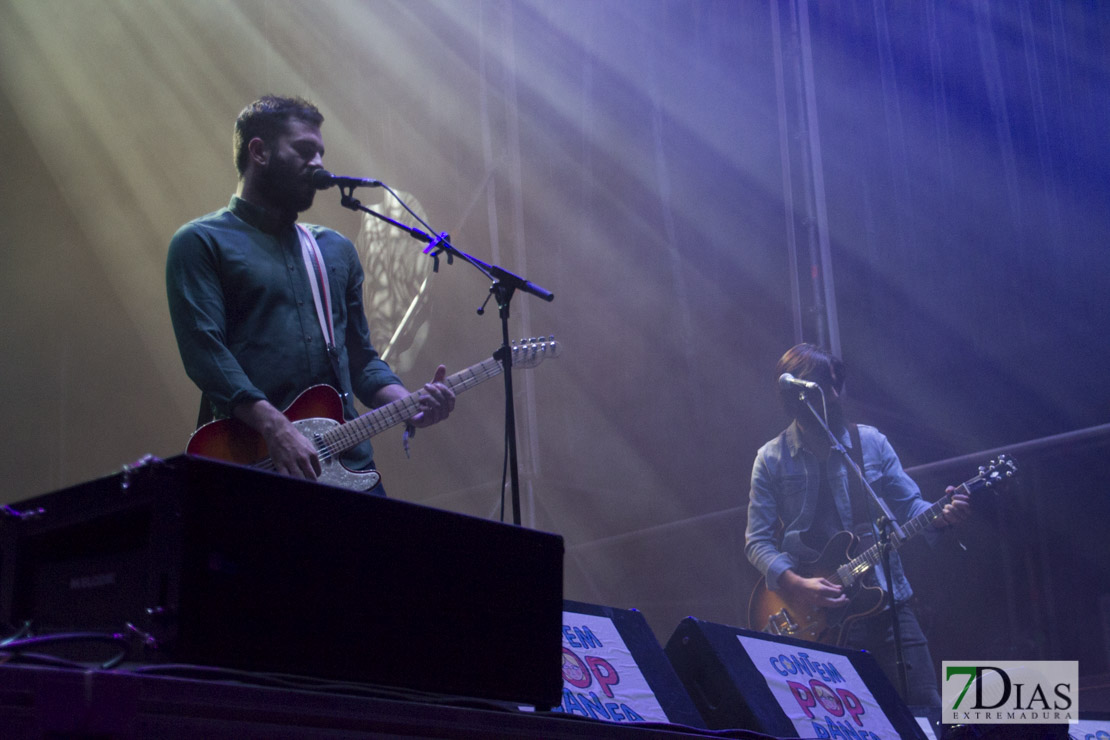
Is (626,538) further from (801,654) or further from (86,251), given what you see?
(86,251)

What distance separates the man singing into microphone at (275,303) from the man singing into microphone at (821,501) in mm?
2083

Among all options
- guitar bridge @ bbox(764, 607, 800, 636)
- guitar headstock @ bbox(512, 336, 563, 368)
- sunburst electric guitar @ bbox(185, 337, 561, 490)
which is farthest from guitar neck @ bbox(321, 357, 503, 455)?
guitar bridge @ bbox(764, 607, 800, 636)

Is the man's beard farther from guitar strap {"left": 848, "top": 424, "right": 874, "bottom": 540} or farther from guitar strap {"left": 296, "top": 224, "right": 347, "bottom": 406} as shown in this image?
guitar strap {"left": 848, "top": 424, "right": 874, "bottom": 540}

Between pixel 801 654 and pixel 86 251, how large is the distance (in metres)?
4.42

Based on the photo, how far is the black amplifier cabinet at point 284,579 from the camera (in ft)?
3.25

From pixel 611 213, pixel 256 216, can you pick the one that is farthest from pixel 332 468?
pixel 611 213

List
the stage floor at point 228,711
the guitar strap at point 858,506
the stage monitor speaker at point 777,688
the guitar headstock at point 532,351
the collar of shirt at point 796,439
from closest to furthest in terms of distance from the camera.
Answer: the stage floor at point 228,711, the stage monitor speaker at point 777,688, the guitar headstock at point 532,351, the guitar strap at point 858,506, the collar of shirt at point 796,439

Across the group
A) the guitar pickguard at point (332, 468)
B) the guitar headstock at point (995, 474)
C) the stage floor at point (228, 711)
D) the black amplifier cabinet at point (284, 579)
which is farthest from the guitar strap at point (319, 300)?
the guitar headstock at point (995, 474)

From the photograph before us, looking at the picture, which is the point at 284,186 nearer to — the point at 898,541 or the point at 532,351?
the point at 532,351

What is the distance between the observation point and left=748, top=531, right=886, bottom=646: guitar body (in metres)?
3.85

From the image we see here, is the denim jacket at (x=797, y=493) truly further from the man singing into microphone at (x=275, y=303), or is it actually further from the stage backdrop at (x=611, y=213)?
the man singing into microphone at (x=275, y=303)

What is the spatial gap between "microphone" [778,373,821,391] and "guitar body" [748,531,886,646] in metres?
0.60

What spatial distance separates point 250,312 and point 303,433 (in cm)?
33
